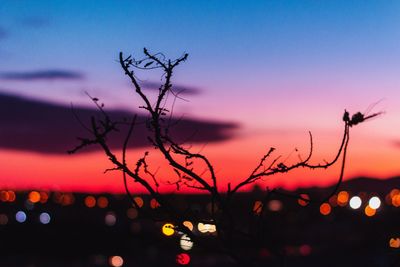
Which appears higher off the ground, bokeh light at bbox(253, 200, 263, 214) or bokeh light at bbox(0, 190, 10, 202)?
bokeh light at bbox(253, 200, 263, 214)

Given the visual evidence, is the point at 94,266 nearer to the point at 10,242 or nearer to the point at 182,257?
the point at 10,242

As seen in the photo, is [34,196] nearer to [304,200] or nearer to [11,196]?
[11,196]

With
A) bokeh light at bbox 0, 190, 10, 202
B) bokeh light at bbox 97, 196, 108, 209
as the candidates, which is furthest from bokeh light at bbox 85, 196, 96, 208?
bokeh light at bbox 0, 190, 10, 202

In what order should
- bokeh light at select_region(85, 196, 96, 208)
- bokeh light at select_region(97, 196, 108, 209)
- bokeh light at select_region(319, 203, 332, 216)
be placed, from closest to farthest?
1. bokeh light at select_region(319, 203, 332, 216)
2. bokeh light at select_region(97, 196, 108, 209)
3. bokeh light at select_region(85, 196, 96, 208)

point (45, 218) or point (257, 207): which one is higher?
point (257, 207)

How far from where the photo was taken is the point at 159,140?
13.6 ft

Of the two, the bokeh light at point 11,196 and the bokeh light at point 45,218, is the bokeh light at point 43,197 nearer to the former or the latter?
the bokeh light at point 11,196

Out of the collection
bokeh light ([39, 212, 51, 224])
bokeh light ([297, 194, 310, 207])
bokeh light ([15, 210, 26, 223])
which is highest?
bokeh light ([297, 194, 310, 207])

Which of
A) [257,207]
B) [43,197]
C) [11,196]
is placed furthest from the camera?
[43,197]

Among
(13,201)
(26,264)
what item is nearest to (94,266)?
(26,264)

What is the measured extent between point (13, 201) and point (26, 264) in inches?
3834

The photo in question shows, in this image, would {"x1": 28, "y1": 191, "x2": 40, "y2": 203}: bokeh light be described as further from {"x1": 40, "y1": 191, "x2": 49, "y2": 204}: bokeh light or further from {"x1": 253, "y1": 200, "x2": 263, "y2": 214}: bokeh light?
{"x1": 253, "y1": 200, "x2": 263, "y2": 214}: bokeh light

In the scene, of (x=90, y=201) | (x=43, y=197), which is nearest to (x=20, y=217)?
(x=43, y=197)

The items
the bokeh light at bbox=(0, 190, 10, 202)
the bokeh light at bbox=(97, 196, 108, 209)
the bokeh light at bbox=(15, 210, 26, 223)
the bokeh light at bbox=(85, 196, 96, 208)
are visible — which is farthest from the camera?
the bokeh light at bbox=(85, 196, 96, 208)
